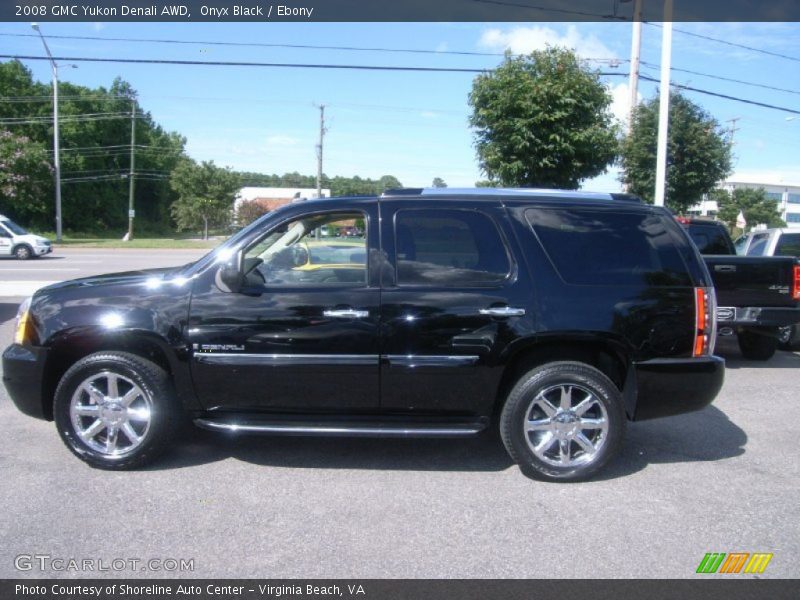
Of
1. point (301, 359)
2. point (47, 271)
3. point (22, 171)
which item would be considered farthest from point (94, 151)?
point (301, 359)

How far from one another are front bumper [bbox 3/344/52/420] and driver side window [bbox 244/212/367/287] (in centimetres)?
158

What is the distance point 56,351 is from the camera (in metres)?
4.49

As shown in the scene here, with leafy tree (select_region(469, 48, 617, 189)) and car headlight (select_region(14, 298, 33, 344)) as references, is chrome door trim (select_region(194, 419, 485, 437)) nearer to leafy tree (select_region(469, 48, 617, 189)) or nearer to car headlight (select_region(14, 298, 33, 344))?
car headlight (select_region(14, 298, 33, 344))

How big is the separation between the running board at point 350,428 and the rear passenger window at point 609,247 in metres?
1.24

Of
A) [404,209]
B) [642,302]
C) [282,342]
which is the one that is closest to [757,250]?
[642,302]

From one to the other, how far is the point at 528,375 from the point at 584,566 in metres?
1.37

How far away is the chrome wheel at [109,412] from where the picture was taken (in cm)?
441

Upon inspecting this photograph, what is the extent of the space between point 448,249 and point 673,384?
177 centimetres

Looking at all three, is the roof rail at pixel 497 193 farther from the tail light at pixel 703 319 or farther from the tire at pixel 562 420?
the tire at pixel 562 420

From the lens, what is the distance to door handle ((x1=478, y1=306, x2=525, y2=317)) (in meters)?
4.30

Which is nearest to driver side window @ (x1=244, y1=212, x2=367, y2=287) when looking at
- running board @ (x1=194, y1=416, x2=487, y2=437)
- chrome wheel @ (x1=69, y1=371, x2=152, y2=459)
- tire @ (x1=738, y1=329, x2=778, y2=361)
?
running board @ (x1=194, y1=416, x2=487, y2=437)

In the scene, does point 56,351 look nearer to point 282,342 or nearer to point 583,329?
point 282,342

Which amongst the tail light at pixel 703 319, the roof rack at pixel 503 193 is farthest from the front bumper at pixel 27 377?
the tail light at pixel 703 319

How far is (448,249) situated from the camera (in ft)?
14.7
